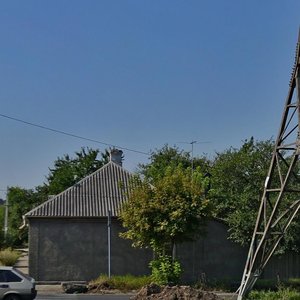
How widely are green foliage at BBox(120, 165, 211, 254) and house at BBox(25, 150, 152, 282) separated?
2.93 m

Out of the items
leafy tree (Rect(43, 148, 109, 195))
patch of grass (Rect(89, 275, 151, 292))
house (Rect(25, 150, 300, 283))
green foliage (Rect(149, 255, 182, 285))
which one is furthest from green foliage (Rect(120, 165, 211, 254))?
leafy tree (Rect(43, 148, 109, 195))

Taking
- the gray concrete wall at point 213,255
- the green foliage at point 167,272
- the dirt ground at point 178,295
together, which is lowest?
the dirt ground at point 178,295

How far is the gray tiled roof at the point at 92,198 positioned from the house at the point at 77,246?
0.17 feet

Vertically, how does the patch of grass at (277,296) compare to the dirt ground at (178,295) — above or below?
below

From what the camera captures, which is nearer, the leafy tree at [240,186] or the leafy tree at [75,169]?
the leafy tree at [240,186]

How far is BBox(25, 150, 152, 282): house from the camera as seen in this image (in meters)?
32.8

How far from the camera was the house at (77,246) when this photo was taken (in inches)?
1293

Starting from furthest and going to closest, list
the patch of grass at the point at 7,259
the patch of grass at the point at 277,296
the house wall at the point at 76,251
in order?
the patch of grass at the point at 7,259 < the house wall at the point at 76,251 < the patch of grass at the point at 277,296

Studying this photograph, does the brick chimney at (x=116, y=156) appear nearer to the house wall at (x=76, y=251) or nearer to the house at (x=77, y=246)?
the house at (x=77, y=246)

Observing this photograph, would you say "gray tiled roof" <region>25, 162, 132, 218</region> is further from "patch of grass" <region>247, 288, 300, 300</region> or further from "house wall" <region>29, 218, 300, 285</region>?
"patch of grass" <region>247, 288, 300, 300</region>

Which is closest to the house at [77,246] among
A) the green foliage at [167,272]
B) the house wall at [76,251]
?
the house wall at [76,251]

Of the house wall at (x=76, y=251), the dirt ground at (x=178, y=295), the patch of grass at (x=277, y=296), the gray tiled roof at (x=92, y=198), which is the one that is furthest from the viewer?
the gray tiled roof at (x=92, y=198)

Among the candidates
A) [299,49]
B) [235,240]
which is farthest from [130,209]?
[299,49]

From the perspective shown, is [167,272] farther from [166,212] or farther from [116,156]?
[116,156]
